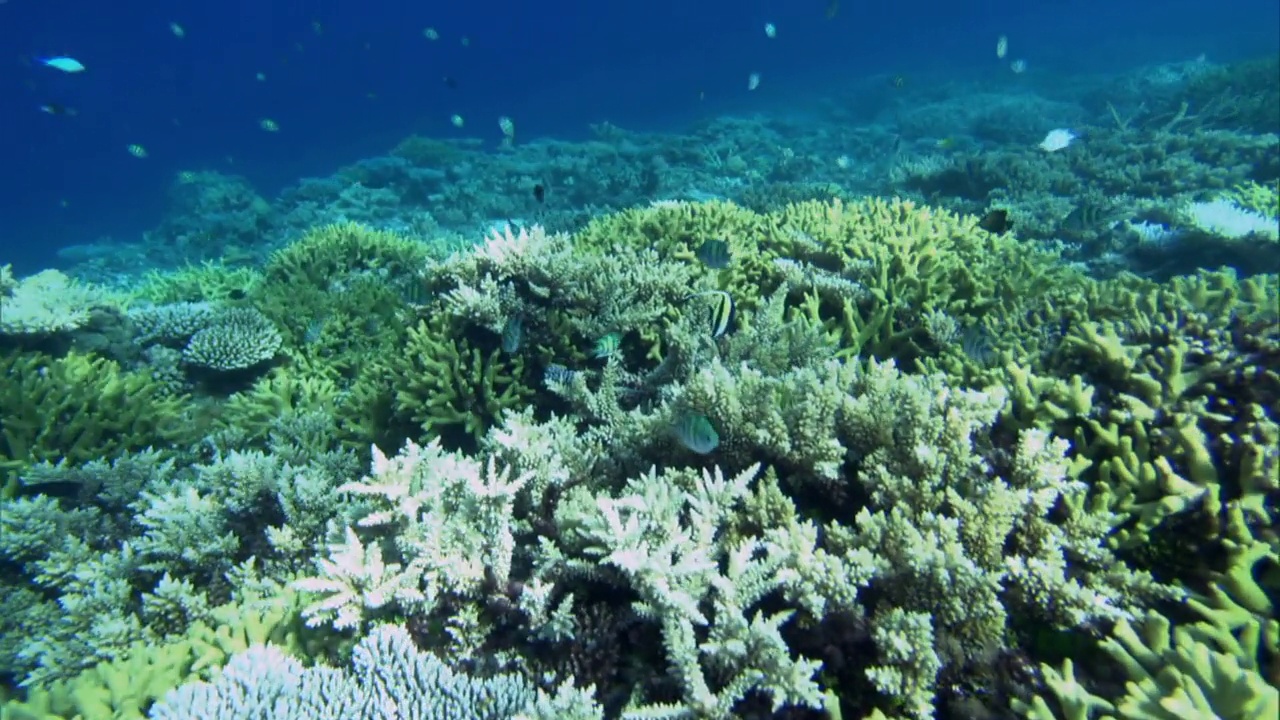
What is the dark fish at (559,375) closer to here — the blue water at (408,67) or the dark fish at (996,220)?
the dark fish at (996,220)

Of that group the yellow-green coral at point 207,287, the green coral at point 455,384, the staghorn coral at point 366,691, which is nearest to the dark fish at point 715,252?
the green coral at point 455,384

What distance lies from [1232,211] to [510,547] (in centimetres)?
982

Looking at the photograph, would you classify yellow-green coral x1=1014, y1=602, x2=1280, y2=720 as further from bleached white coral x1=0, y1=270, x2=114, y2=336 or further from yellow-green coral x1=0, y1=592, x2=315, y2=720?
bleached white coral x1=0, y1=270, x2=114, y2=336

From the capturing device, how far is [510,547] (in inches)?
107

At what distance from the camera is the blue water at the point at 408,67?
153ft

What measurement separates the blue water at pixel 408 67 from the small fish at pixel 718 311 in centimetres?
1818

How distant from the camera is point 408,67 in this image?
110 meters

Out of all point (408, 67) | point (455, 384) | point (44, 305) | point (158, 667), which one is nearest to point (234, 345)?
point (44, 305)

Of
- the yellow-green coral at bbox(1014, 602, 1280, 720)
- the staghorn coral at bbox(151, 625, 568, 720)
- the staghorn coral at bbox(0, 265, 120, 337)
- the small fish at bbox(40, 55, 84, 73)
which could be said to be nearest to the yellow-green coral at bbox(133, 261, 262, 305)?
the staghorn coral at bbox(0, 265, 120, 337)

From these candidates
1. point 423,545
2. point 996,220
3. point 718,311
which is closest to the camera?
point 423,545

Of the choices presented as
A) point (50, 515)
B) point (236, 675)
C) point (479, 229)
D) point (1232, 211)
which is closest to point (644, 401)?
point (236, 675)

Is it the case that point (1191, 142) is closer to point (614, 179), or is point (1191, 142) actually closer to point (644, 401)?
point (614, 179)

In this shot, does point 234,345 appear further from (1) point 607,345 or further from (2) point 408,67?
(2) point 408,67

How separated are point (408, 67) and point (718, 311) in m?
126
